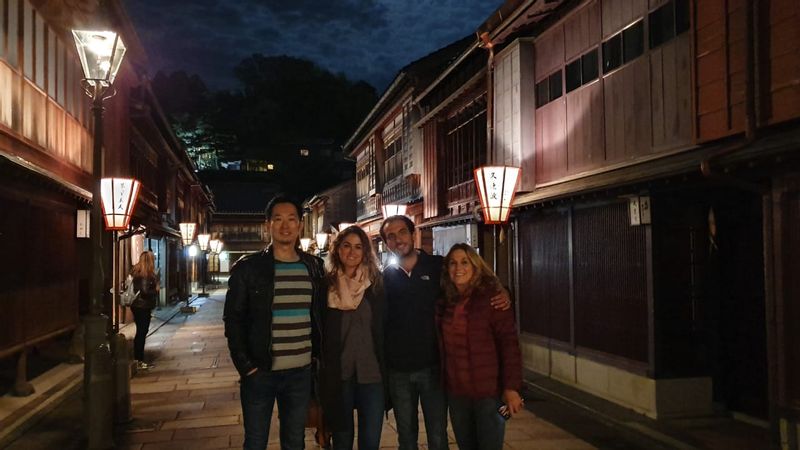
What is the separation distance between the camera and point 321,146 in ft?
234

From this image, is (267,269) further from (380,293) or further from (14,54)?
(14,54)

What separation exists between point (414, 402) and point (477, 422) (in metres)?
0.57

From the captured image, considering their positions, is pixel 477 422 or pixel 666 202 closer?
pixel 477 422

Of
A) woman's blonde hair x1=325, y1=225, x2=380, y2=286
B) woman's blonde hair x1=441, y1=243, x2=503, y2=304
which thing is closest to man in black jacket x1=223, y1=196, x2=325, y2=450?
woman's blonde hair x1=325, y1=225, x2=380, y2=286

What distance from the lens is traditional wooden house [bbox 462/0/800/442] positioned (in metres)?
7.26

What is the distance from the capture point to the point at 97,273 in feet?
Result: 25.8

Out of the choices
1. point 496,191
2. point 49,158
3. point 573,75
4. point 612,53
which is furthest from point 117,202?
point 612,53

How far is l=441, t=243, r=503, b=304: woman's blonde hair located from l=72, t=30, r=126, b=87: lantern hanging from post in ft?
18.8

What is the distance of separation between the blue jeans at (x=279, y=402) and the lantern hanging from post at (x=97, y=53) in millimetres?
5462

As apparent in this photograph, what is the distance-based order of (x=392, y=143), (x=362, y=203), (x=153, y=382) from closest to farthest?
(x=153, y=382), (x=392, y=143), (x=362, y=203)

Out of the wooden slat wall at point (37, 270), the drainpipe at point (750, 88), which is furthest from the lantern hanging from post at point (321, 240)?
the drainpipe at point (750, 88)

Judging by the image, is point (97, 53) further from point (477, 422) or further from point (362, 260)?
point (477, 422)

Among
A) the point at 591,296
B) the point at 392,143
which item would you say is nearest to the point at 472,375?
the point at 591,296

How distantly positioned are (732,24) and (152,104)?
63.1ft
